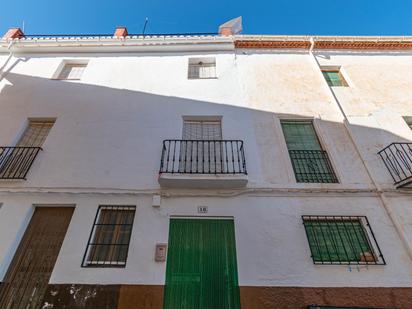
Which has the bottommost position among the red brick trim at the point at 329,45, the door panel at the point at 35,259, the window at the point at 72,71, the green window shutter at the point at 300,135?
the door panel at the point at 35,259

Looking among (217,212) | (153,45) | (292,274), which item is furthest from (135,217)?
(153,45)

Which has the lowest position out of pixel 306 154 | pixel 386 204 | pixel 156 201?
pixel 386 204

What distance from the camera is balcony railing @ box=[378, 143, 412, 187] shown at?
545cm

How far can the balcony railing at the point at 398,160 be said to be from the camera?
5453mm

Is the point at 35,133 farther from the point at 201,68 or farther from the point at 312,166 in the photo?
the point at 312,166

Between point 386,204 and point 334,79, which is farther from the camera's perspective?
point 334,79

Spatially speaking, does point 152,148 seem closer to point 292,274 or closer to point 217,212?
point 217,212

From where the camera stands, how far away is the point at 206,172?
5.57m

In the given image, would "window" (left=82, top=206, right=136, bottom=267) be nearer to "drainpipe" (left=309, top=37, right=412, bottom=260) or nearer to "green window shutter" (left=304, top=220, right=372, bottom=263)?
"green window shutter" (left=304, top=220, right=372, bottom=263)

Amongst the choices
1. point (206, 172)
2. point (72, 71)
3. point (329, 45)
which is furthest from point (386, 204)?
point (72, 71)

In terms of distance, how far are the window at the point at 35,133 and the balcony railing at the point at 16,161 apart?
1.16 feet

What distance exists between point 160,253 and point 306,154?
450cm

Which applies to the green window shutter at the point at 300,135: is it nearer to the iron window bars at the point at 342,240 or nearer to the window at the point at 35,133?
the iron window bars at the point at 342,240

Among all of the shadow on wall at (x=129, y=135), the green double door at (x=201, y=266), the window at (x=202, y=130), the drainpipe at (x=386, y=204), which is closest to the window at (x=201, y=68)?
the shadow on wall at (x=129, y=135)
